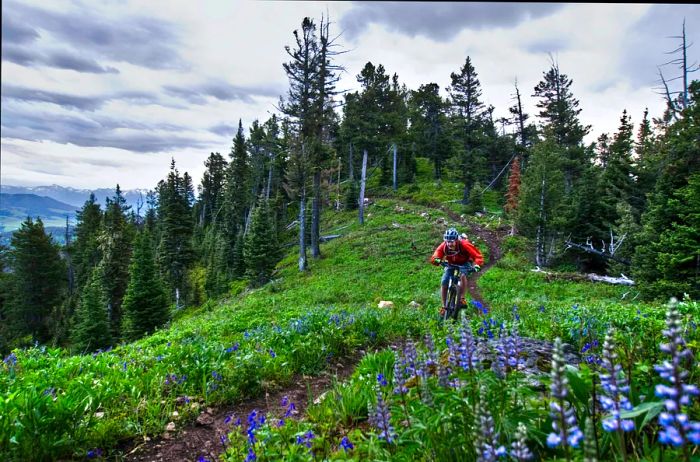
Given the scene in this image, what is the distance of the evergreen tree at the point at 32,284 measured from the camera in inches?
2071

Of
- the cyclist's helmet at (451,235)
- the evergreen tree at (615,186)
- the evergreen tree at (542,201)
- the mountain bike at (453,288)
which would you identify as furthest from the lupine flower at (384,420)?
the evergreen tree at (615,186)

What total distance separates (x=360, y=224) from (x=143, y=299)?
21.3 m

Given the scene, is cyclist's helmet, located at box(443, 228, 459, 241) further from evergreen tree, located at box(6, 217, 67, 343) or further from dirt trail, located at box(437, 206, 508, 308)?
evergreen tree, located at box(6, 217, 67, 343)

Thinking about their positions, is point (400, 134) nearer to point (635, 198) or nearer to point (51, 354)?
point (635, 198)

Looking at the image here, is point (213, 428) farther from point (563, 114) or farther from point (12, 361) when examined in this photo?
point (563, 114)

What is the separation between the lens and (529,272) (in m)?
22.0

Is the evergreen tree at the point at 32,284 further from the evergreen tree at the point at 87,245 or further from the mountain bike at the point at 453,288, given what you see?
the mountain bike at the point at 453,288

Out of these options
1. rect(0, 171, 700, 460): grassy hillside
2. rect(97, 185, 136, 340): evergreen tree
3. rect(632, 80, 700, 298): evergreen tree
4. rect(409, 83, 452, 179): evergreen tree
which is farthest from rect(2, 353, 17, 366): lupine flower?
rect(409, 83, 452, 179): evergreen tree

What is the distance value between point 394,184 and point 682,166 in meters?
39.0

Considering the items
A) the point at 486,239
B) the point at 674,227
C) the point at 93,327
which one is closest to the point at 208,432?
the point at 674,227

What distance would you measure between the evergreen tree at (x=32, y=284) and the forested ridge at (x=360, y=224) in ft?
0.75

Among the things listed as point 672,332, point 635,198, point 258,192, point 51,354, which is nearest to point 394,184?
point 258,192

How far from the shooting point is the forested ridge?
26.5 ft

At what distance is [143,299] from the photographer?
30547mm
